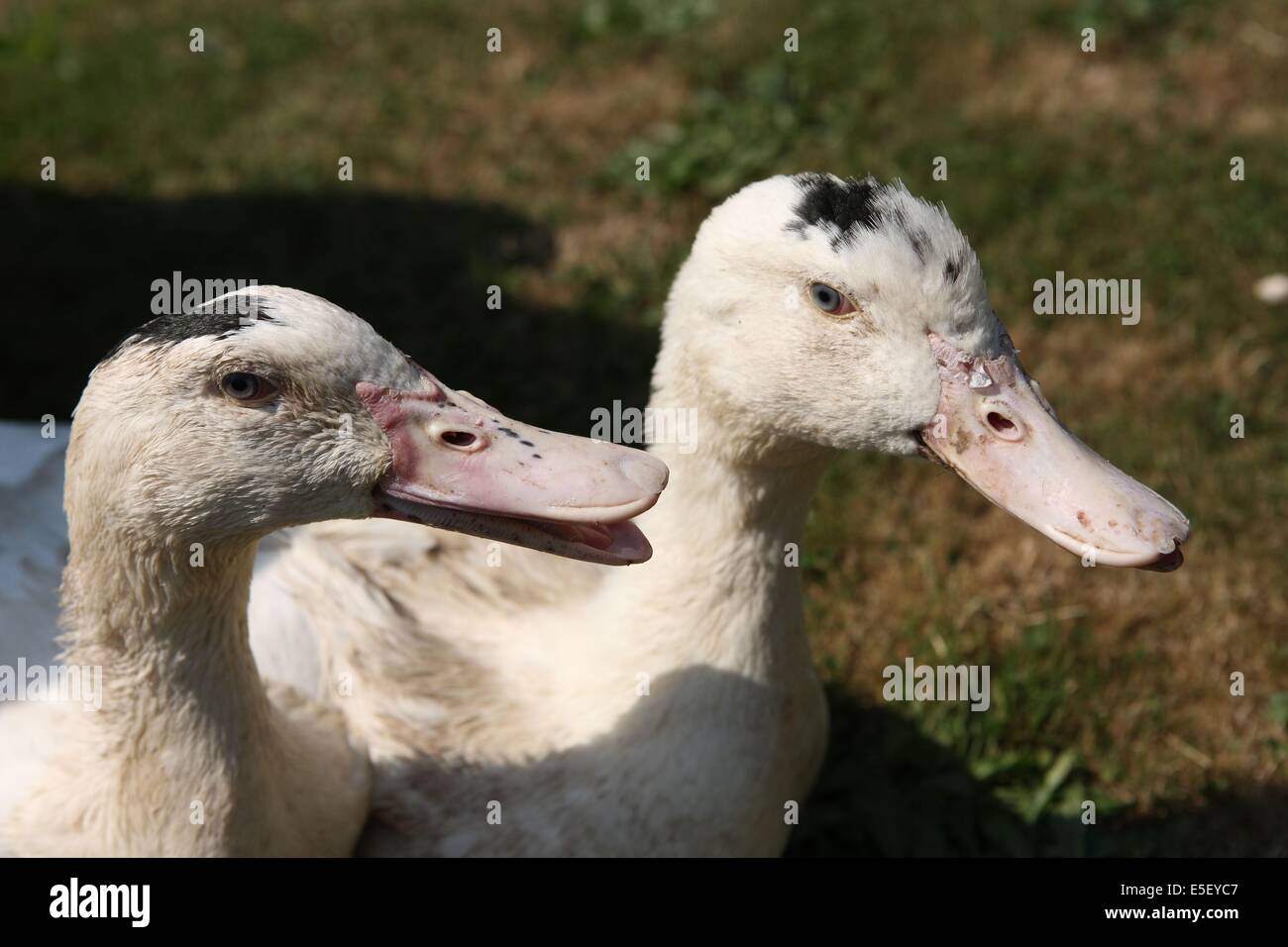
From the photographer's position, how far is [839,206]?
2.50 meters

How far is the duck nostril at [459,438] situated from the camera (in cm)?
230

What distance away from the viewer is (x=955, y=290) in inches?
95.7

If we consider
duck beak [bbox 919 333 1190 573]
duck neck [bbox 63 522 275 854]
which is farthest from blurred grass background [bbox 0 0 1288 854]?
duck neck [bbox 63 522 275 854]

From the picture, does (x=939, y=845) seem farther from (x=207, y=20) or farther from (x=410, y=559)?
(x=207, y=20)

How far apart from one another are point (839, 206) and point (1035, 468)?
62cm

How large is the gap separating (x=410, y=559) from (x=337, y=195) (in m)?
3.19

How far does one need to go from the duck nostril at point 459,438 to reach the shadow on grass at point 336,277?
2.76 meters

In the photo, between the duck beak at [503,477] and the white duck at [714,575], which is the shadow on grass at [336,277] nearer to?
the white duck at [714,575]

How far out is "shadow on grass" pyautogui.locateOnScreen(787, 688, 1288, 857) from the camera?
361 centimetres

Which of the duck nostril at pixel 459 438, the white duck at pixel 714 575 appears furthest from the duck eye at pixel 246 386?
the white duck at pixel 714 575

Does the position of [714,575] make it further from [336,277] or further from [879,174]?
[879,174]

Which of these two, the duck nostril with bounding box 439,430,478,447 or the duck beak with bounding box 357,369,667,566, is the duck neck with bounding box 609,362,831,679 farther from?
the duck nostril with bounding box 439,430,478,447
